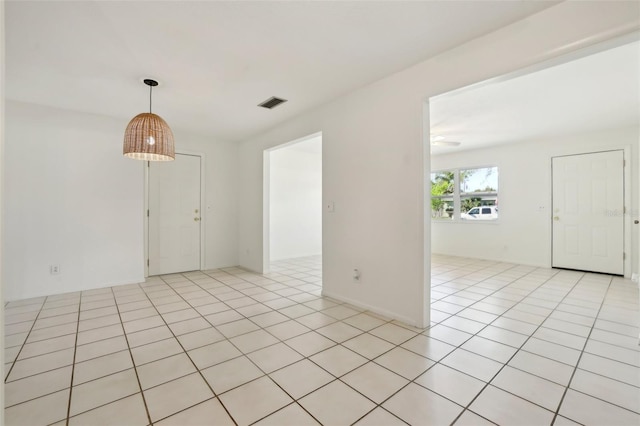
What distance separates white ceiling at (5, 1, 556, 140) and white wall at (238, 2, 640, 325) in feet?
0.51

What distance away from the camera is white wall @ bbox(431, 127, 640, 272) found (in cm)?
471

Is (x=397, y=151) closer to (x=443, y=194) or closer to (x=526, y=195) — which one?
(x=526, y=195)

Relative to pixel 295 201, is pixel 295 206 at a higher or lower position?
lower

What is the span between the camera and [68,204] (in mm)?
3885

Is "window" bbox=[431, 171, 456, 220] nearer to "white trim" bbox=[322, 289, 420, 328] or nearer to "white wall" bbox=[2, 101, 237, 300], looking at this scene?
"white trim" bbox=[322, 289, 420, 328]

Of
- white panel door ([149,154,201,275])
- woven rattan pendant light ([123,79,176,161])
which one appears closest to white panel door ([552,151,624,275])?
woven rattan pendant light ([123,79,176,161])

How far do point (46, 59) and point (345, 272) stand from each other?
359 centimetres

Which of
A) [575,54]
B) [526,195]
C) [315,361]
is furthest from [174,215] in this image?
[526,195]

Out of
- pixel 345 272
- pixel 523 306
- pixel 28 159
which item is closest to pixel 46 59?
pixel 28 159

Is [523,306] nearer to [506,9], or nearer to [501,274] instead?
[501,274]

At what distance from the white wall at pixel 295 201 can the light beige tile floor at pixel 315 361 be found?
2849 millimetres

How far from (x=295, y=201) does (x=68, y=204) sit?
405cm

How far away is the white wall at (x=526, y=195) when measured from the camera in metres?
4.71

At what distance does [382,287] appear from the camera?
298 cm
